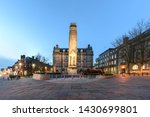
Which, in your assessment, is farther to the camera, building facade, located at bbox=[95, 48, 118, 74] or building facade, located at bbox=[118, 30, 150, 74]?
building facade, located at bbox=[95, 48, 118, 74]

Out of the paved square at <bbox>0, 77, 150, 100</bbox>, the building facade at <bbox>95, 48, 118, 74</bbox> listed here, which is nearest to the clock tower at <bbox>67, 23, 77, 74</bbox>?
the paved square at <bbox>0, 77, 150, 100</bbox>

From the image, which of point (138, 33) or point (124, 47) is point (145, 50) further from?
point (124, 47)

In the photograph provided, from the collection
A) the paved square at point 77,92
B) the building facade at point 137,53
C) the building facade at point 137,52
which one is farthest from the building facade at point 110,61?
the paved square at point 77,92

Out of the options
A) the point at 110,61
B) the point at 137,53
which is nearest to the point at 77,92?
the point at 137,53

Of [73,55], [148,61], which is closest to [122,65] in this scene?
[148,61]

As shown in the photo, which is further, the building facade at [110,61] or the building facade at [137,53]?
the building facade at [110,61]

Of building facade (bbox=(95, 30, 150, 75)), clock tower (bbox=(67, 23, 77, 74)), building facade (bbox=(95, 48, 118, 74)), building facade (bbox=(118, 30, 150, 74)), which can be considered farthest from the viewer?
building facade (bbox=(95, 48, 118, 74))

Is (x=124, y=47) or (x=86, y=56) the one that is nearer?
(x=124, y=47)

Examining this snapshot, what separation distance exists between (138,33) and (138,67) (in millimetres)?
18150

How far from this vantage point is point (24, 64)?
115188mm

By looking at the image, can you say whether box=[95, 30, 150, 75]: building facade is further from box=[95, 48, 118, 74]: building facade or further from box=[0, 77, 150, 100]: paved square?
box=[0, 77, 150, 100]: paved square

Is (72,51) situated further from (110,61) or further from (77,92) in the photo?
(110,61)

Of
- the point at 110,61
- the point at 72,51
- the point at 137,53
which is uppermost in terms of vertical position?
the point at 110,61

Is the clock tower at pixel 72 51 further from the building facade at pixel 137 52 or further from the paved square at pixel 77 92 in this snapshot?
the paved square at pixel 77 92
